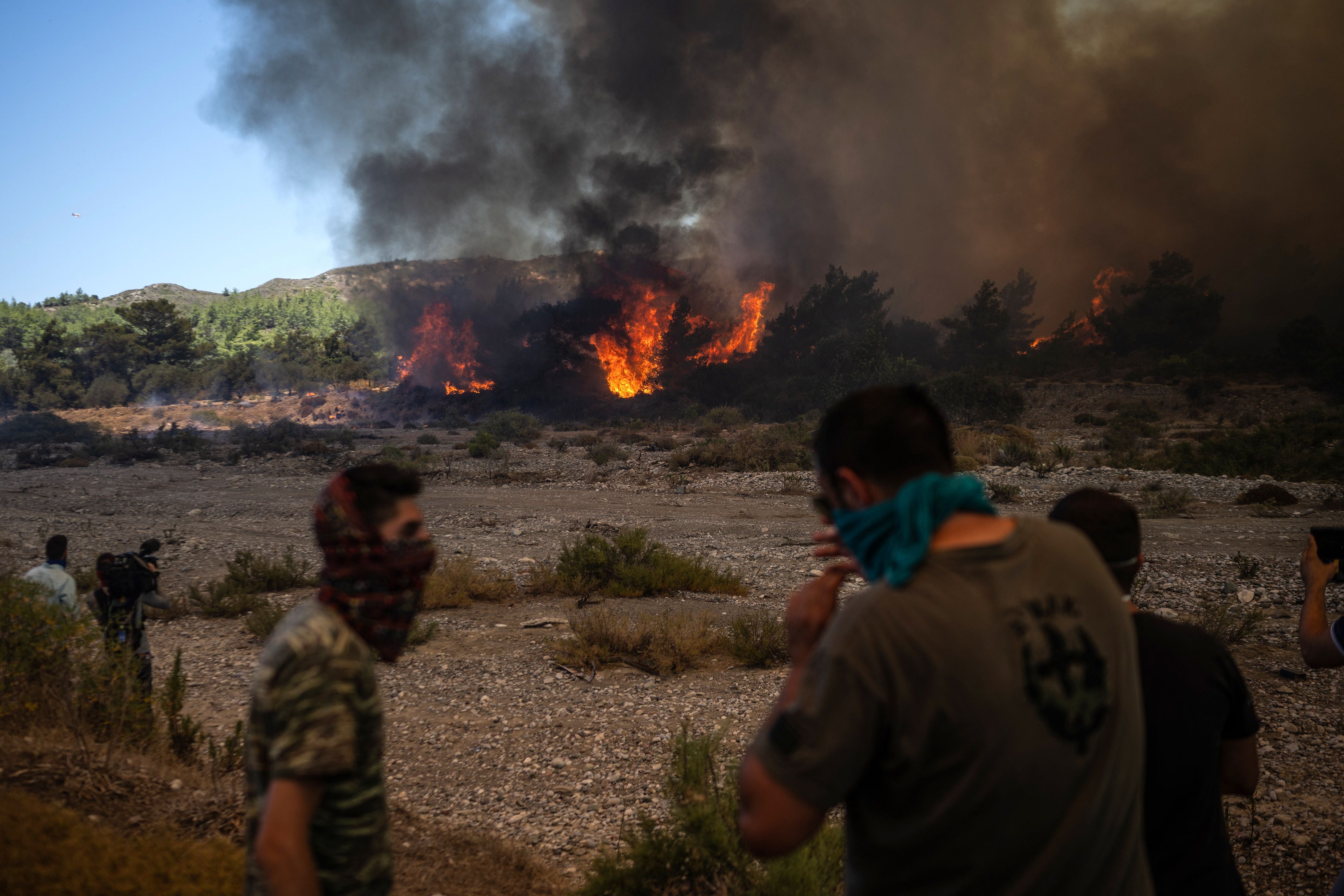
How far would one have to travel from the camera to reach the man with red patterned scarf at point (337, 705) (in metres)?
1.39

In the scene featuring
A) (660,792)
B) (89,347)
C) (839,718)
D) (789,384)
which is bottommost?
(660,792)

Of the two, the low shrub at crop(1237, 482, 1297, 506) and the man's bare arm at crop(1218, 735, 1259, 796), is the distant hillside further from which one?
the man's bare arm at crop(1218, 735, 1259, 796)

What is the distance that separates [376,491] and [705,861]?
91.6 inches

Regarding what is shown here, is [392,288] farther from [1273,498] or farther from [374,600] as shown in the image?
[374,600]

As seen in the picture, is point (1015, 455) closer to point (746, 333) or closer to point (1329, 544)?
point (1329, 544)

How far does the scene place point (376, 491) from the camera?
1.58 metres

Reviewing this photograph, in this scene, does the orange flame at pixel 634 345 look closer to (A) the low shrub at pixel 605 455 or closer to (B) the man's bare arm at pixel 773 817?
Answer: (A) the low shrub at pixel 605 455

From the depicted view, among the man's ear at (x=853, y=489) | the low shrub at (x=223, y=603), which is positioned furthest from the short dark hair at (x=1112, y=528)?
the low shrub at (x=223, y=603)

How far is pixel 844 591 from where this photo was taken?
9.33m

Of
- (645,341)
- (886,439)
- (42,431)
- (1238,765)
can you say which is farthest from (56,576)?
(645,341)

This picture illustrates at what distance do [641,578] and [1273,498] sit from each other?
13.0 m

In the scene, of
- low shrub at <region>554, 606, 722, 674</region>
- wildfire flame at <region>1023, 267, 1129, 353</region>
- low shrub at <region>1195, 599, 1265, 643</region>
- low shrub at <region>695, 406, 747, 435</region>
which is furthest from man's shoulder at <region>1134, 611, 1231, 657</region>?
wildfire flame at <region>1023, 267, 1129, 353</region>

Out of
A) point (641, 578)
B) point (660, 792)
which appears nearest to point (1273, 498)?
point (641, 578)

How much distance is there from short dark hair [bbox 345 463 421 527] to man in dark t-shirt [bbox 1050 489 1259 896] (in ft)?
5.08
